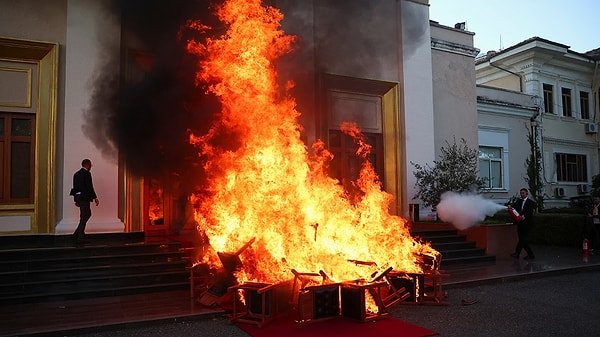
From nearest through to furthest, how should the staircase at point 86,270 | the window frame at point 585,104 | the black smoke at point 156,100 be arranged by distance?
1. the staircase at point 86,270
2. the black smoke at point 156,100
3. the window frame at point 585,104

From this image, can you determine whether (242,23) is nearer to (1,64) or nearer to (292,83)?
(292,83)

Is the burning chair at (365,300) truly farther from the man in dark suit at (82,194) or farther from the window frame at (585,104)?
the window frame at (585,104)

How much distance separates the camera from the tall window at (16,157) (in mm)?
10742

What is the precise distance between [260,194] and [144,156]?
4.17 m

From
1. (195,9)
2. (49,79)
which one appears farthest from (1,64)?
(195,9)

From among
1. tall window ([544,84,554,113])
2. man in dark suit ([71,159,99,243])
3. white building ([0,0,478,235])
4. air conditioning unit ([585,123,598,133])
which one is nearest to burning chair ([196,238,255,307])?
man in dark suit ([71,159,99,243])

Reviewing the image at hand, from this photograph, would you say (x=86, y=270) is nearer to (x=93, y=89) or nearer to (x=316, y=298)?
(x=316, y=298)

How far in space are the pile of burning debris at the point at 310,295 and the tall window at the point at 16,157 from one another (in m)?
5.67

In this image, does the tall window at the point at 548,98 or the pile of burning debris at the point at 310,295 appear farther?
the tall window at the point at 548,98

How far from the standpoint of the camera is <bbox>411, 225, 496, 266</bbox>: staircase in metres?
11.7

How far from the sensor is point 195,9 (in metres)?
10.9

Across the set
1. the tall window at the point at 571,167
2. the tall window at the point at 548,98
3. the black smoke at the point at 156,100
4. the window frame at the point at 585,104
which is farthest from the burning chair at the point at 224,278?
the window frame at the point at 585,104

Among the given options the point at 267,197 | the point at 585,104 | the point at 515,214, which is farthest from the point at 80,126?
the point at 585,104

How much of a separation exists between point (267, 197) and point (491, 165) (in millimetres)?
A: 13999
